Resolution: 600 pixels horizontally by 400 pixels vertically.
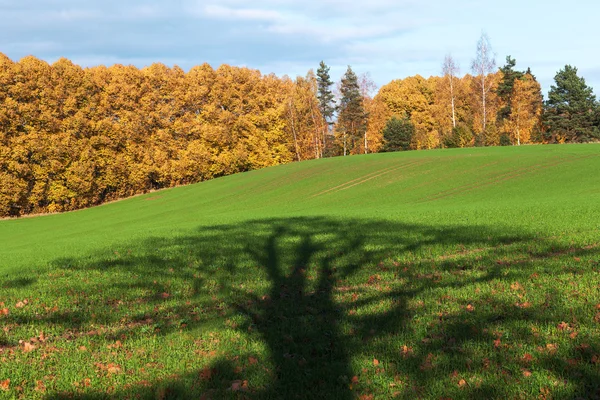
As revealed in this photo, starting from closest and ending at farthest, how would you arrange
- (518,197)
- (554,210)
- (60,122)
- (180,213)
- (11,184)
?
(554,210) < (518,197) < (180,213) < (11,184) < (60,122)

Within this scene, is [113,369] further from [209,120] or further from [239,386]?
[209,120]

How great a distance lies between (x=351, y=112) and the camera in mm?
79812

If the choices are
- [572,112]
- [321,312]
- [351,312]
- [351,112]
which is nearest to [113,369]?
[321,312]

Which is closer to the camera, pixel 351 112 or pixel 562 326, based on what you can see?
pixel 562 326

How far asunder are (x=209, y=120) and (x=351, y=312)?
5854cm

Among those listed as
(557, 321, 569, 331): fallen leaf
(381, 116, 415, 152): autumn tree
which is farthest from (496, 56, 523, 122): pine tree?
(557, 321, 569, 331): fallen leaf

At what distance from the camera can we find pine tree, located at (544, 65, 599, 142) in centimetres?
7469

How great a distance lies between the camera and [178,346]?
6805mm

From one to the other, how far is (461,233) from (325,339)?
379 inches

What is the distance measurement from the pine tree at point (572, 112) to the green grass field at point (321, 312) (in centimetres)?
6435

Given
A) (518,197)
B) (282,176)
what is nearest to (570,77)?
(282,176)

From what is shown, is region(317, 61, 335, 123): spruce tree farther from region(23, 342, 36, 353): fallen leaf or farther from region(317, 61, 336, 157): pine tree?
region(23, 342, 36, 353): fallen leaf

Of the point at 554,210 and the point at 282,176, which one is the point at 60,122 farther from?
the point at 554,210

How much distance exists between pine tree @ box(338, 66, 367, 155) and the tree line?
24 cm
